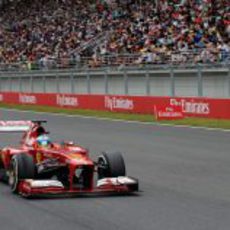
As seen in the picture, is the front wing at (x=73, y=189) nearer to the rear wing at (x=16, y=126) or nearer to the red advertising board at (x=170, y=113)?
the rear wing at (x=16, y=126)

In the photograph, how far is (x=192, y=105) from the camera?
2623cm

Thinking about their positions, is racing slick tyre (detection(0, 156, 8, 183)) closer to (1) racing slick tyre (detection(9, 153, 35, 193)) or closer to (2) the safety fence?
(1) racing slick tyre (detection(9, 153, 35, 193))

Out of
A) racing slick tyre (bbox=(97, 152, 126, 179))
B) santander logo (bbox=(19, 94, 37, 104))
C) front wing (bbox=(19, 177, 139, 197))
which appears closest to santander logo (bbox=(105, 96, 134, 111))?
santander logo (bbox=(19, 94, 37, 104))

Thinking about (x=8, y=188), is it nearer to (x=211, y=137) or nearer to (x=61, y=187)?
(x=61, y=187)

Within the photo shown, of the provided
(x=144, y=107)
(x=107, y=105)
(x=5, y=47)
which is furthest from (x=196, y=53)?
(x=5, y=47)

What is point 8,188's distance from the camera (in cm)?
1020

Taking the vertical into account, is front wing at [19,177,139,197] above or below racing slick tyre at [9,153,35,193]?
below

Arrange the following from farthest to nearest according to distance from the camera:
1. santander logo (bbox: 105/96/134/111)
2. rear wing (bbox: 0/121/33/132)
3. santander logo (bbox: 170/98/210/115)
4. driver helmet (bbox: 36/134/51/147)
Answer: santander logo (bbox: 105/96/134/111) < santander logo (bbox: 170/98/210/115) < rear wing (bbox: 0/121/33/132) < driver helmet (bbox: 36/134/51/147)

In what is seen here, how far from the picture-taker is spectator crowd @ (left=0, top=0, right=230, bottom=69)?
30.5 m

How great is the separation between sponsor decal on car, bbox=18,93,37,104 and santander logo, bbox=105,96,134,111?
8.97m

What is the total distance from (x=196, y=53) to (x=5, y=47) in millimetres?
25575

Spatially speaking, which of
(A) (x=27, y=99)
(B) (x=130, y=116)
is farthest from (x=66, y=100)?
(B) (x=130, y=116)

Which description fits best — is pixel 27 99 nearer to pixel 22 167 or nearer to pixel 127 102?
pixel 127 102

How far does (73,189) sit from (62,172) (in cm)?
30
